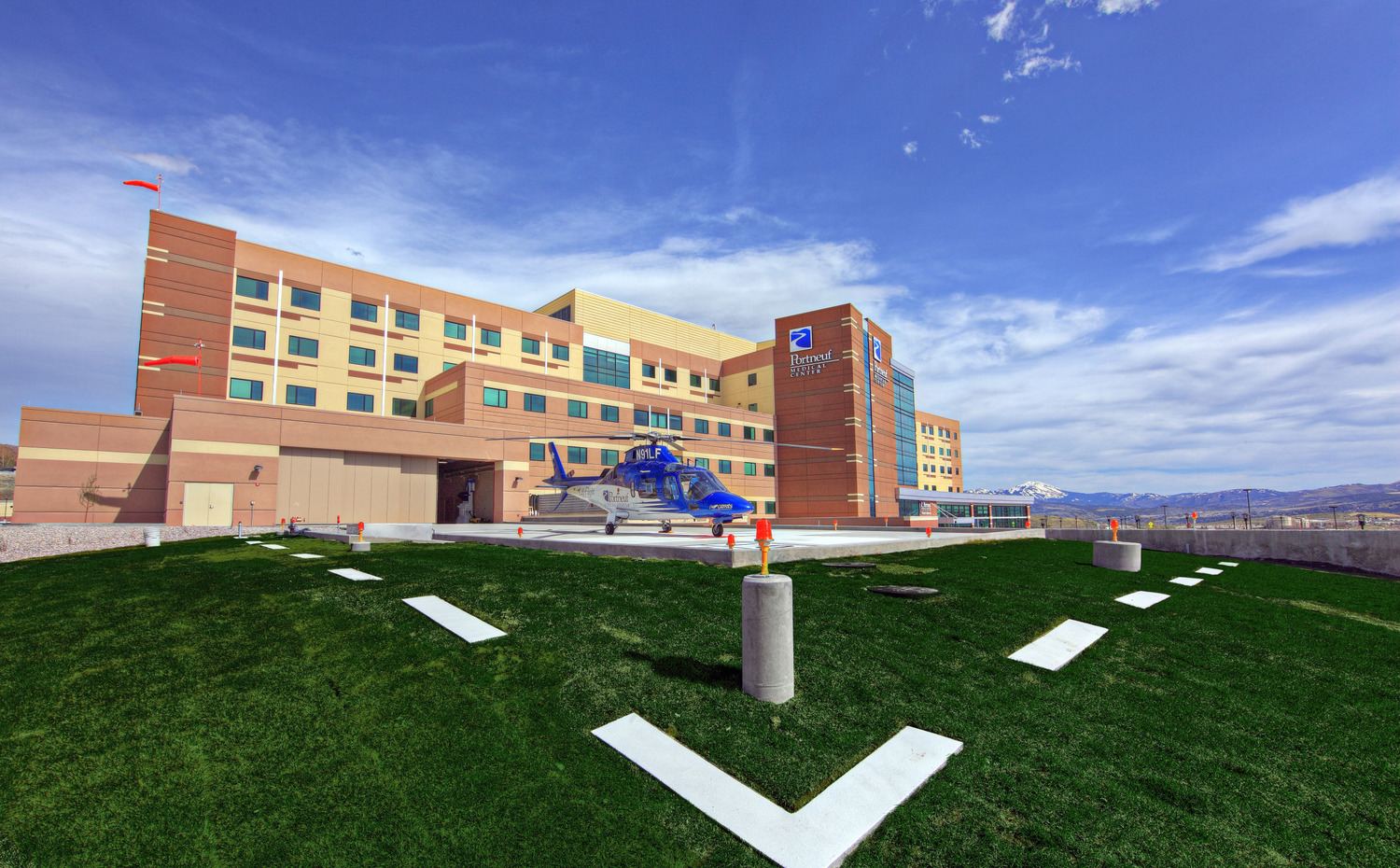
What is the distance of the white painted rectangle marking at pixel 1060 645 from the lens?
8.51m

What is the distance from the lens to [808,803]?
5328 millimetres

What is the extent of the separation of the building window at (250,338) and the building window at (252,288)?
2369mm

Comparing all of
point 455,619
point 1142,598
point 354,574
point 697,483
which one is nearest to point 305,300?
point 697,483

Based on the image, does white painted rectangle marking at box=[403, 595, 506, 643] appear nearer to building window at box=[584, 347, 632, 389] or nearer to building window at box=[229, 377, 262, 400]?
building window at box=[229, 377, 262, 400]

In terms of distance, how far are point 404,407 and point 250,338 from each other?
10.5m

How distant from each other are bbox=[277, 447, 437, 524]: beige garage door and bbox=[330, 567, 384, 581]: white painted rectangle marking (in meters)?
29.1

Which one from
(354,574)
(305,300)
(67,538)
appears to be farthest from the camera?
(305,300)

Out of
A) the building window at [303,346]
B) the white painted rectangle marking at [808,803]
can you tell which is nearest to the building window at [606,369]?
the building window at [303,346]

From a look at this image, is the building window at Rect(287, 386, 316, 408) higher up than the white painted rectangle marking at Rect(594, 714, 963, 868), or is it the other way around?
the building window at Rect(287, 386, 316, 408)

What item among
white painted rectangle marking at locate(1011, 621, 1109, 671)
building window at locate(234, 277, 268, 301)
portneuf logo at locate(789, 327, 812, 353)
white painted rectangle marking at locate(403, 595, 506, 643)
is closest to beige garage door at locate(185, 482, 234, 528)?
building window at locate(234, 277, 268, 301)

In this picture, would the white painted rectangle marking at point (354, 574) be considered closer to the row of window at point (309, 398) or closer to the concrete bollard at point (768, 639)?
the concrete bollard at point (768, 639)

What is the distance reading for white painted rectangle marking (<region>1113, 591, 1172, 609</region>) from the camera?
12.0 m

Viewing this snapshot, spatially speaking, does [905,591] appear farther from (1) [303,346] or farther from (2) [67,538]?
(1) [303,346]

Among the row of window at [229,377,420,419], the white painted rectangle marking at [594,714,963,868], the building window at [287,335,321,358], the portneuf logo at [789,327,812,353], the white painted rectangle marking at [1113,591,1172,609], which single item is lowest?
the white painted rectangle marking at [594,714,963,868]
